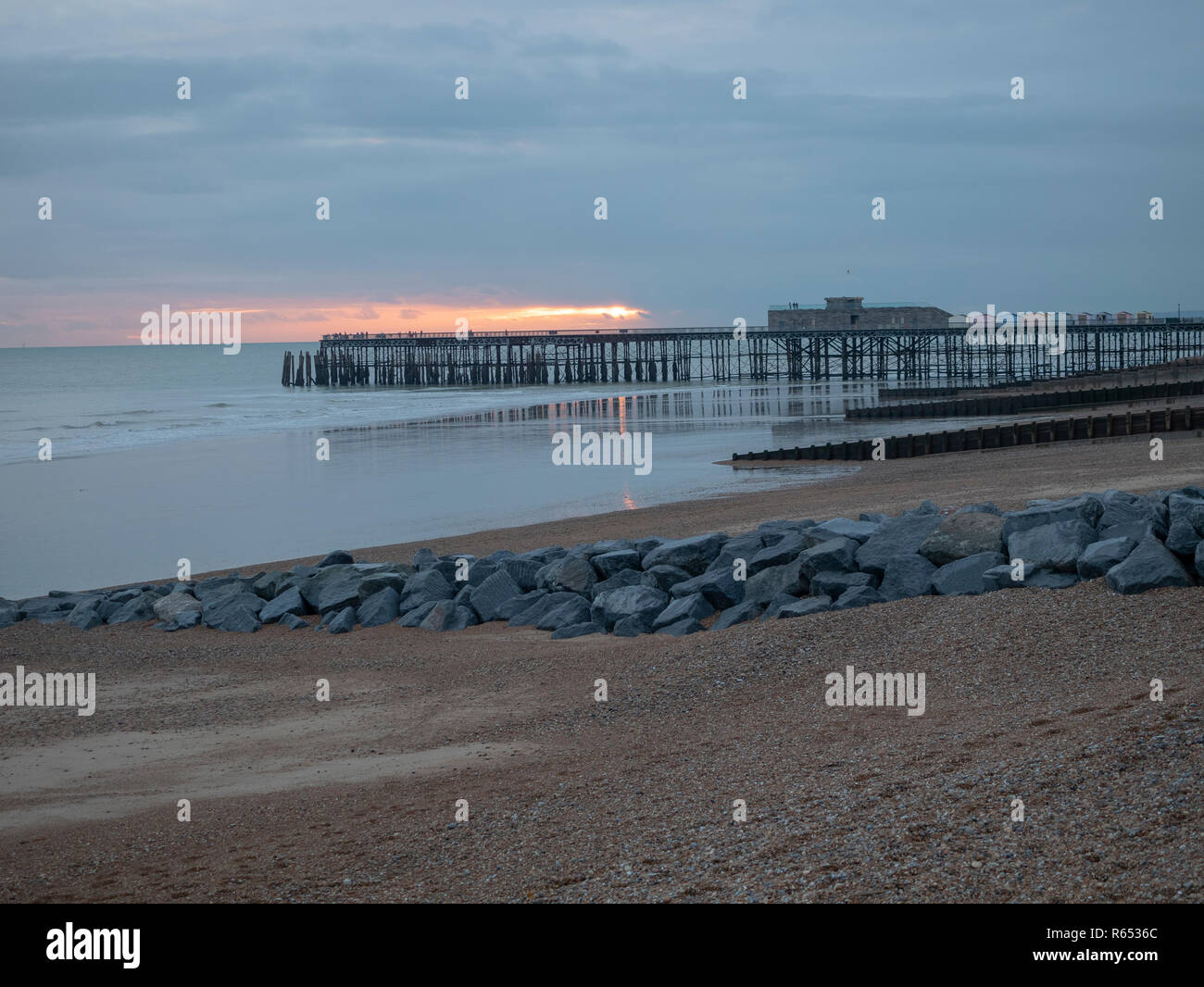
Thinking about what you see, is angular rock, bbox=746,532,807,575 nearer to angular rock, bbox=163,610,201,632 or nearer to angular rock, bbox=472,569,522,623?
angular rock, bbox=472,569,522,623

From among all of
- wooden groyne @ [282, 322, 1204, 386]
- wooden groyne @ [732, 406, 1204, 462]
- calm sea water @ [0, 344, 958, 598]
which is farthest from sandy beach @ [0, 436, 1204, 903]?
wooden groyne @ [282, 322, 1204, 386]

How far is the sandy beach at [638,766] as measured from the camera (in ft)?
15.9

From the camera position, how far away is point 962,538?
10.3 meters

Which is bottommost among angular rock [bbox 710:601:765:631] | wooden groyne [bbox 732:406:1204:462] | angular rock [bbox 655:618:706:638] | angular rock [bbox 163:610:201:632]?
angular rock [bbox 163:610:201:632]

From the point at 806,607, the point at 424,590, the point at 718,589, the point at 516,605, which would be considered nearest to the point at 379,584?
the point at 424,590

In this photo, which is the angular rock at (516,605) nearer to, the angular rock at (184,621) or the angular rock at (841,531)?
the angular rock at (841,531)

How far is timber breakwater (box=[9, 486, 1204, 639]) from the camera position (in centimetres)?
912

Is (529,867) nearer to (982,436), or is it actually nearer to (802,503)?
(802,503)

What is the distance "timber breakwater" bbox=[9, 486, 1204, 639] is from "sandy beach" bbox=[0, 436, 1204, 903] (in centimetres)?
39

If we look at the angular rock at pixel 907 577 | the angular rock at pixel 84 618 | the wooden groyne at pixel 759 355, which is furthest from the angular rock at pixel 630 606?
the wooden groyne at pixel 759 355

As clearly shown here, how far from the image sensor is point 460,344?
95625 mm

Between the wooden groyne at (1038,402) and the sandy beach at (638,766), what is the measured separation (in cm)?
3402

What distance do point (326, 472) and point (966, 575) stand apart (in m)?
22.7
